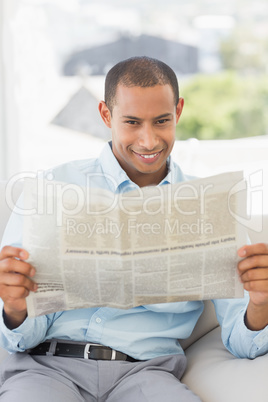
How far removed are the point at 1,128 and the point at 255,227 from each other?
2.16 metres

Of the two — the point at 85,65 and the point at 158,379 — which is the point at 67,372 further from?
the point at 85,65

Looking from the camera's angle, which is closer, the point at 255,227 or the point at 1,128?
the point at 255,227

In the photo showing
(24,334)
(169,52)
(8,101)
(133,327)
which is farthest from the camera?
(169,52)

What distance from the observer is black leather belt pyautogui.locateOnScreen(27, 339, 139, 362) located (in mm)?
1363

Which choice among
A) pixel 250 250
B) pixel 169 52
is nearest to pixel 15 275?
pixel 250 250

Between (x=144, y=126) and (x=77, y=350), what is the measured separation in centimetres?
58

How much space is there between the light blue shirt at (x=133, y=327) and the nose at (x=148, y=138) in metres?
0.10

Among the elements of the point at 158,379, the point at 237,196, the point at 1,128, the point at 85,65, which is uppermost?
the point at 85,65

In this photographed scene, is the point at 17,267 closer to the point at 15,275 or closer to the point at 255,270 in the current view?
the point at 15,275

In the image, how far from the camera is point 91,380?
4.33 feet

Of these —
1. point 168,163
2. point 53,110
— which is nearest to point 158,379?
point 168,163

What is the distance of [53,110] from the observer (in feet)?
24.6

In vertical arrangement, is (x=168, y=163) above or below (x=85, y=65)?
below

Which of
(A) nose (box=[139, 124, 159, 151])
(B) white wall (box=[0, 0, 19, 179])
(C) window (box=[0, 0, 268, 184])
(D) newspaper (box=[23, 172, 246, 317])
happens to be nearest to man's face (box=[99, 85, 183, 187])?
(A) nose (box=[139, 124, 159, 151])
